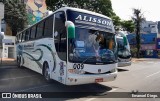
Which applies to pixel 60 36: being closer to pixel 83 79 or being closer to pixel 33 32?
pixel 83 79

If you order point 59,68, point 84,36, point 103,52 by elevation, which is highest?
point 84,36

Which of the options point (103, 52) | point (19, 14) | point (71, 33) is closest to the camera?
point (71, 33)

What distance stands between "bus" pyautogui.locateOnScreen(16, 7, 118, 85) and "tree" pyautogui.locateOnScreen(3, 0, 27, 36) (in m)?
28.1

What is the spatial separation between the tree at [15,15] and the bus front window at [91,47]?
A: 30129 millimetres

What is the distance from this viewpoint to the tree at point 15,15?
3724 cm

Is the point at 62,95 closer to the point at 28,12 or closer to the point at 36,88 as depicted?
the point at 36,88

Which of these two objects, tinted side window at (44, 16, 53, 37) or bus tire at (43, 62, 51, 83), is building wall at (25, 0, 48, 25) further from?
bus tire at (43, 62, 51, 83)

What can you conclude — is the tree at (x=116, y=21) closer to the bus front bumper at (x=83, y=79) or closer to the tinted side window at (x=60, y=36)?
the tinted side window at (x=60, y=36)

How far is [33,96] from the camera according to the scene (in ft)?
27.7

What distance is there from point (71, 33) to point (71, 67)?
1.40 metres

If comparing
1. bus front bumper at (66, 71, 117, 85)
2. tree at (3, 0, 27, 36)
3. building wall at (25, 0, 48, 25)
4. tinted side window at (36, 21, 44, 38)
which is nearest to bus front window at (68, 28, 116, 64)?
bus front bumper at (66, 71, 117, 85)

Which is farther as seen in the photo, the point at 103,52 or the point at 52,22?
the point at 52,22

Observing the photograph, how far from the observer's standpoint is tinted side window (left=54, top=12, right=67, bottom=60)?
29.8 feet

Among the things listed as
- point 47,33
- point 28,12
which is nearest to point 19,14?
point 28,12
